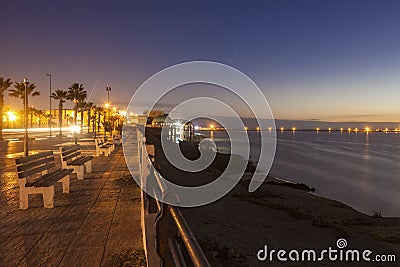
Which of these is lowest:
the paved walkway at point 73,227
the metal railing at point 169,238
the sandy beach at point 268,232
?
the sandy beach at point 268,232

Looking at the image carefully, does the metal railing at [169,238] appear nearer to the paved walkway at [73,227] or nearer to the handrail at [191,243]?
the handrail at [191,243]

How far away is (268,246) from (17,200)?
6248mm

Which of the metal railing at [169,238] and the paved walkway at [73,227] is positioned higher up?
the metal railing at [169,238]

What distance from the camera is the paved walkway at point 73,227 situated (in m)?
3.85

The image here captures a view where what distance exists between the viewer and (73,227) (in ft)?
16.1

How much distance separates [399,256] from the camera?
9.66 meters

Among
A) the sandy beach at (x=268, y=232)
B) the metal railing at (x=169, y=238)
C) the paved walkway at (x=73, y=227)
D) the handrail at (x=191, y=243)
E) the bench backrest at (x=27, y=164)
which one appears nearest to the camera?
the handrail at (x=191, y=243)

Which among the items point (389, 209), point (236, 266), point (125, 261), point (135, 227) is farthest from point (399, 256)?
point (389, 209)

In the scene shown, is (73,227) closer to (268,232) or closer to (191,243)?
(191,243)

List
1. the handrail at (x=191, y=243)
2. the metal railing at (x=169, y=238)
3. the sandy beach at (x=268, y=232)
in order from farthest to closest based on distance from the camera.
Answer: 1. the sandy beach at (x=268, y=232)
2. the metal railing at (x=169, y=238)
3. the handrail at (x=191, y=243)

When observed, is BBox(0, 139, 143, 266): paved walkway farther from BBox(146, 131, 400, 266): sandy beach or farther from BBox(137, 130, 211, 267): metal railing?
BBox(146, 131, 400, 266): sandy beach

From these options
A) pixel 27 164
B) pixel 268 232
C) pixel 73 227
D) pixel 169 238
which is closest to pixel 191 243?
pixel 169 238

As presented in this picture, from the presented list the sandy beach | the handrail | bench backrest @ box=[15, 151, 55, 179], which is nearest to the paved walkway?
bench backrest @ box=[15, 151, 55, 179]

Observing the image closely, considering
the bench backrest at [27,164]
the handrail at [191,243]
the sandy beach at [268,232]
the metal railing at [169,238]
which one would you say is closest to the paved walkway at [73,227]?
the bench backrest at [27,164]
